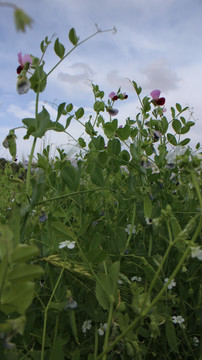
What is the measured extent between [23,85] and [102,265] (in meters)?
0.44

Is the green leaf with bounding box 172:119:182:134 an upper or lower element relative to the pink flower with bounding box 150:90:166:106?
lower

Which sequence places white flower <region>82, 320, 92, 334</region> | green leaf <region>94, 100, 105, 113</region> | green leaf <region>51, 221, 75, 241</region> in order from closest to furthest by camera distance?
green leaf <region>51, 221, 75, 241</region>
white flower <region>82, 320, 92, 334</region>
green leaf <region>94, 100, 105, 113</region>

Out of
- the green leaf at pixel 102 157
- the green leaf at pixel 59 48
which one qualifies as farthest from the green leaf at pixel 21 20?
the green leaf at pixel 102 157

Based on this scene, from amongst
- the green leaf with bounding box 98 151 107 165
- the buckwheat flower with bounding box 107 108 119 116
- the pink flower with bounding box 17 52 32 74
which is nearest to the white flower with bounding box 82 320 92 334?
the green leaf with bounding box 98 151 107 165

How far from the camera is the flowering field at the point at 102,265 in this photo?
A: 2.15ft

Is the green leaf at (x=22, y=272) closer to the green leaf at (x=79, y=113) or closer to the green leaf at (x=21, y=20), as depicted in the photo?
the green leaf at (x=21, y=20)

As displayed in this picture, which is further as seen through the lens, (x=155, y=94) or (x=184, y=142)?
(x=155, y=94)

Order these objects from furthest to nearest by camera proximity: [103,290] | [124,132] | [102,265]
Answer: [124,132]
[102,265]
[103,290]

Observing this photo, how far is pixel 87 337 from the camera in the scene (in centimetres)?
95

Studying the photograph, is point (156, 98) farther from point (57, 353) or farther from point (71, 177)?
point (57, 353)

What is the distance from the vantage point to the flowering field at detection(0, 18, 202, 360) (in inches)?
25.8

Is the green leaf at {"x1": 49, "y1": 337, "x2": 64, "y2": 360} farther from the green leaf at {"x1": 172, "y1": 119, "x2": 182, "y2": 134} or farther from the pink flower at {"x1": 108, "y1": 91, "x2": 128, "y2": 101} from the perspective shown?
the pink flower at {"x1": 108, "y1": 91, "x2": 128, "y2": 101}

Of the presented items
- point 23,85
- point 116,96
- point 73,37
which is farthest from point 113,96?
point 23,85

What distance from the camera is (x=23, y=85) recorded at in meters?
0.83
